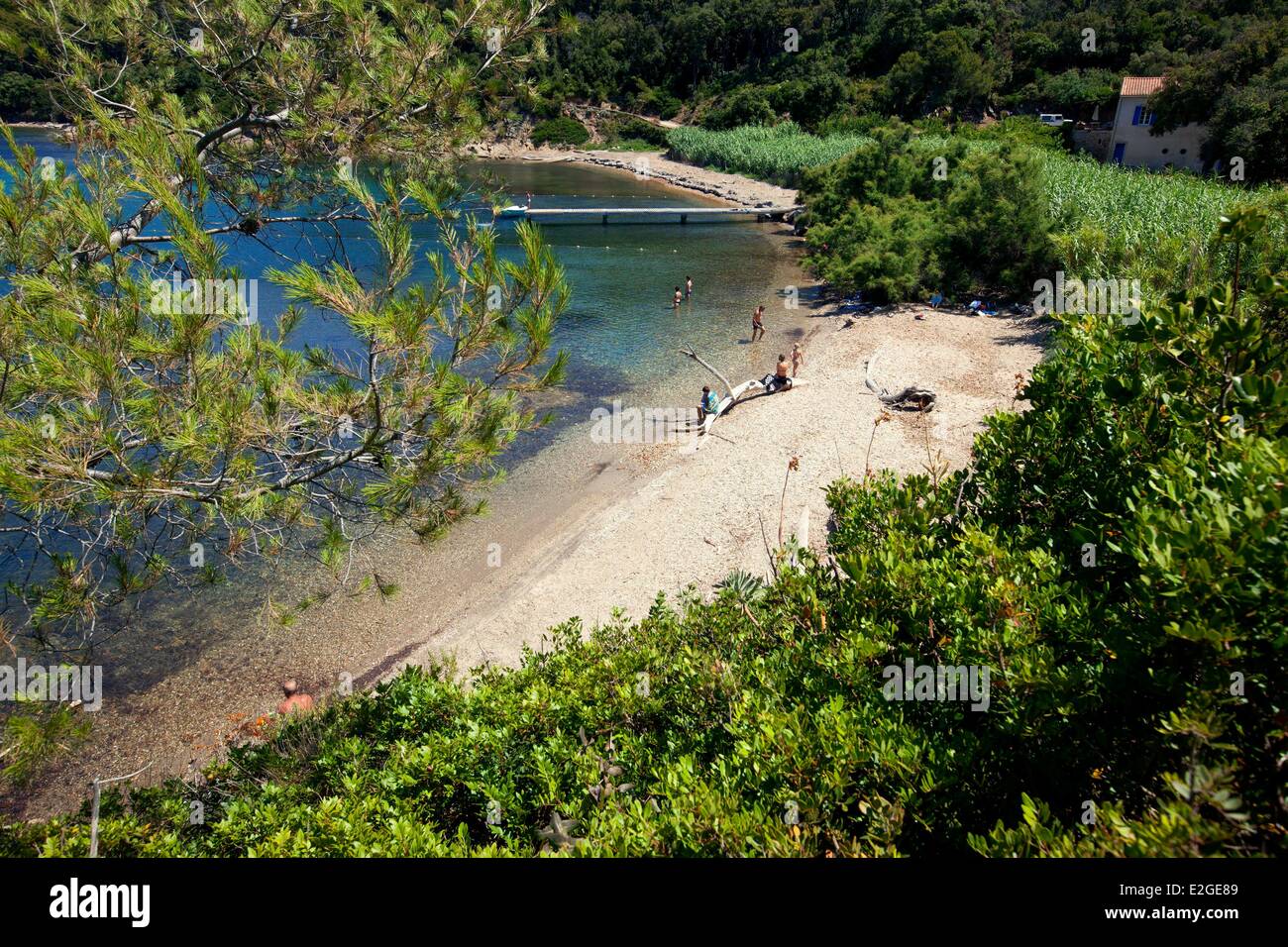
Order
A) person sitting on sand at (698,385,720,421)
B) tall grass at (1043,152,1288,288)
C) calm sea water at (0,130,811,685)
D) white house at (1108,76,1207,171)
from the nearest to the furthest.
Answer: calm sea water at (0,130,811,685) < tall grass at (1043,152,1288,288) < person sitting on sand at (698,385,720,421) < white house at (1108,76,1207,171)

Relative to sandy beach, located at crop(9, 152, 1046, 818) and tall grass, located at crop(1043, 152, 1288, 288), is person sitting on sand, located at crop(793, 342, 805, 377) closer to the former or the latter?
sandy beach, located at crop(9, 152, 1046, 818)

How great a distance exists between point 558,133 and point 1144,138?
184ft

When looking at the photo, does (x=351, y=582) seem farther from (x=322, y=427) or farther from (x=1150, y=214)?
(x=1150, y=214)

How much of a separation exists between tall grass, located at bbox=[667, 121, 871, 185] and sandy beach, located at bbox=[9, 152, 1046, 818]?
3613cm

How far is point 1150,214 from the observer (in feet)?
76.2

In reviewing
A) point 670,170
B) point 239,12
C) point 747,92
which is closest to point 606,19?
point 747,92

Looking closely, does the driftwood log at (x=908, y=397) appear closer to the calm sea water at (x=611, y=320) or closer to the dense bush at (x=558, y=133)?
the calm sea water at (x=611, y=320)

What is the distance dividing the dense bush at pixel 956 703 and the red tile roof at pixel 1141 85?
149ft

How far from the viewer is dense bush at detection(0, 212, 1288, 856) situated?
2889 millimetres

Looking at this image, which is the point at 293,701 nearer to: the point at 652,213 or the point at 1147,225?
the point at 1147,225

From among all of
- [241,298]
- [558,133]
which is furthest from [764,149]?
[241,298]

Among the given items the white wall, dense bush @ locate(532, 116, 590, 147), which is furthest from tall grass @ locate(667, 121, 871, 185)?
the white wall

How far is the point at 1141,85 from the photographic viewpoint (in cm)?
4009

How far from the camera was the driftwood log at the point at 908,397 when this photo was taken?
17531mm
